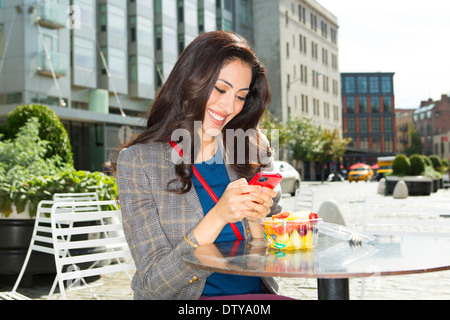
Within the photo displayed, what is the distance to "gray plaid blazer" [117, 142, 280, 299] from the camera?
2008 millimetres

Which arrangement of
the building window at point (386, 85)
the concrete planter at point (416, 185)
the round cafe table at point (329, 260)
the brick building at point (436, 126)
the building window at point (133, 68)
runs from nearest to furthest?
the round cafe table at point (329, 260)
the concrete planter at point (416, 185)
the building window at point (133, 68)
the building window at point (386, 85)
the brick building at point (436, 126)

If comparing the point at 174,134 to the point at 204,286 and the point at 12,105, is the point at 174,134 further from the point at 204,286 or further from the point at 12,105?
the point at 12,105

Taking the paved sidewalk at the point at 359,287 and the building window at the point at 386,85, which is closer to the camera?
the paved sidewalk at the point at 359,287

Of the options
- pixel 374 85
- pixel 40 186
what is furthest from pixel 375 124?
pixel 40 186

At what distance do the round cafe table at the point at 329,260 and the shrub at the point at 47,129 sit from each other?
12.5 metres

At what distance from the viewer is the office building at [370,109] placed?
9594cm

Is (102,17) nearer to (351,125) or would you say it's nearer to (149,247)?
(149,247)

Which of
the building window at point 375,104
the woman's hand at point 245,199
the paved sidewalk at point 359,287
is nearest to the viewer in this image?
the woman's hand at point 245,199

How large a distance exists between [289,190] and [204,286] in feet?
64.5

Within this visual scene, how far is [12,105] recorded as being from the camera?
2469 centimetres

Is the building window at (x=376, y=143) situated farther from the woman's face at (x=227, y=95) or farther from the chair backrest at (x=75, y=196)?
the woman's face at (x=227, y=95)

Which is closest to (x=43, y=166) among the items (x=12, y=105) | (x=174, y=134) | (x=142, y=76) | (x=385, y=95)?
(x=174, y=134)

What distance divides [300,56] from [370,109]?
46.7m

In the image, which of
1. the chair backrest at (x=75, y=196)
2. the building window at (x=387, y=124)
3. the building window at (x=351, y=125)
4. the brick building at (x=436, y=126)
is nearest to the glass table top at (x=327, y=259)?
the chair backrest at (x=75, y=196)
